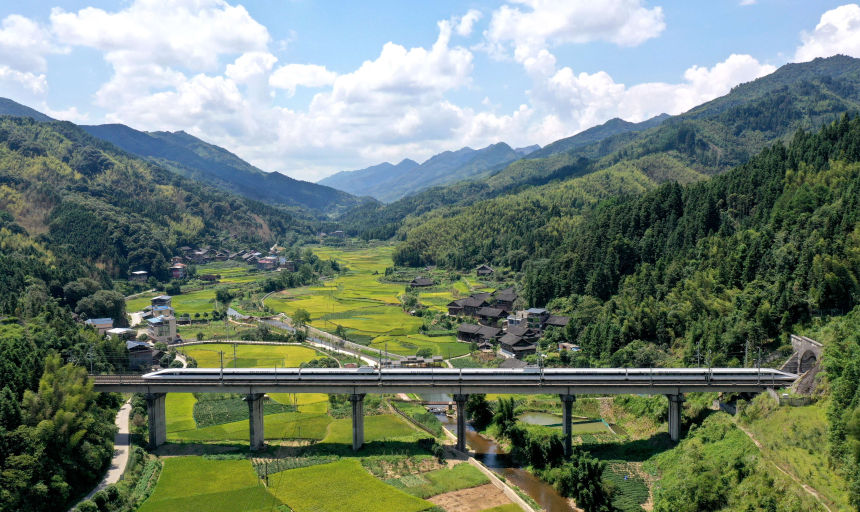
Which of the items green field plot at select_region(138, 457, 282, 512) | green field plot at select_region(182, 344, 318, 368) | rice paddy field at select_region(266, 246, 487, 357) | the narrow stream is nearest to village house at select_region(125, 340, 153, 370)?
green field plot at select_region(182, 344, 318, 368)

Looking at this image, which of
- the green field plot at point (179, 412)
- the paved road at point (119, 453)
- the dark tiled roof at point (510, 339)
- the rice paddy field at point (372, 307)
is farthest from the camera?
the rice paddy field at point (372, 307)

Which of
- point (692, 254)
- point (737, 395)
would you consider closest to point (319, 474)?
point (737, 395)

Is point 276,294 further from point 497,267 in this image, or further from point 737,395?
point 737,395

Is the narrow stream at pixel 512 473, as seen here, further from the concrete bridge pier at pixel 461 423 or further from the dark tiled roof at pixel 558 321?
the dark tiled roof at pixel 558 321

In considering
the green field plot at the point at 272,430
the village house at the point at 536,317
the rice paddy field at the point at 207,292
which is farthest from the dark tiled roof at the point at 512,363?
the rice paddy field at the point at 207,292

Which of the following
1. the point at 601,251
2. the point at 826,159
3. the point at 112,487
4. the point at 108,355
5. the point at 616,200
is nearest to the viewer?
the point at 112,487

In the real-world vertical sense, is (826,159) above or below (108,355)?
above

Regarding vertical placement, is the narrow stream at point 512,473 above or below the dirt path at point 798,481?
below
